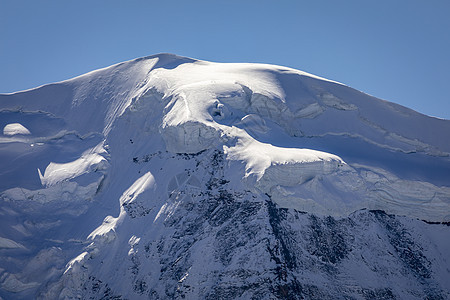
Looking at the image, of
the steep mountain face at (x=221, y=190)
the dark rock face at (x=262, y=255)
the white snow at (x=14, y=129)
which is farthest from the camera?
the white snow at (x=14, y=129)

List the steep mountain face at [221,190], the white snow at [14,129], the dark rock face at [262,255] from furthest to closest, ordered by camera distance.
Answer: the white snow at [14,129] < the steep mountain face at [221,190] < the dark rock face at [262,255]

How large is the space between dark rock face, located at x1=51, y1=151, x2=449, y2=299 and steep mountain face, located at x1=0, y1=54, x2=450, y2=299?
65 mm

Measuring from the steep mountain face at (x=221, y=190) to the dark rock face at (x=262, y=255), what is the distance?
0.21 ft

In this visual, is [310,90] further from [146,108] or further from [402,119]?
[146,108]

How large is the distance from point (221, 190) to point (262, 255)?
4489mm

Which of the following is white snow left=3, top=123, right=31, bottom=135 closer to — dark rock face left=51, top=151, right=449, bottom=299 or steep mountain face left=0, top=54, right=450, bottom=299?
steep mountain face left=0, top=54, right=450, bottom=299

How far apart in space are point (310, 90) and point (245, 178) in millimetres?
9856

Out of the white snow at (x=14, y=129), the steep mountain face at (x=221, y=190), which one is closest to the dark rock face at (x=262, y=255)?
the steep mountain face at (x=221, y=190)

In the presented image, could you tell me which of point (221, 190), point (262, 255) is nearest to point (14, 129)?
point (221, 190)

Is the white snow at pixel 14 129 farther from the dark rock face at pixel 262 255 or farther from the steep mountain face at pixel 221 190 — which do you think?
the dark rock face at pixel 262 255

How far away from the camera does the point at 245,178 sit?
84.0ft

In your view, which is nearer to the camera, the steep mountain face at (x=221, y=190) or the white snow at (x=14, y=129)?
the steep mountain face at (x=221, y=190)

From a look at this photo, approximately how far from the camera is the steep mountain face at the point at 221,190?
77.7ft

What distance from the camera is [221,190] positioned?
2591 cm
